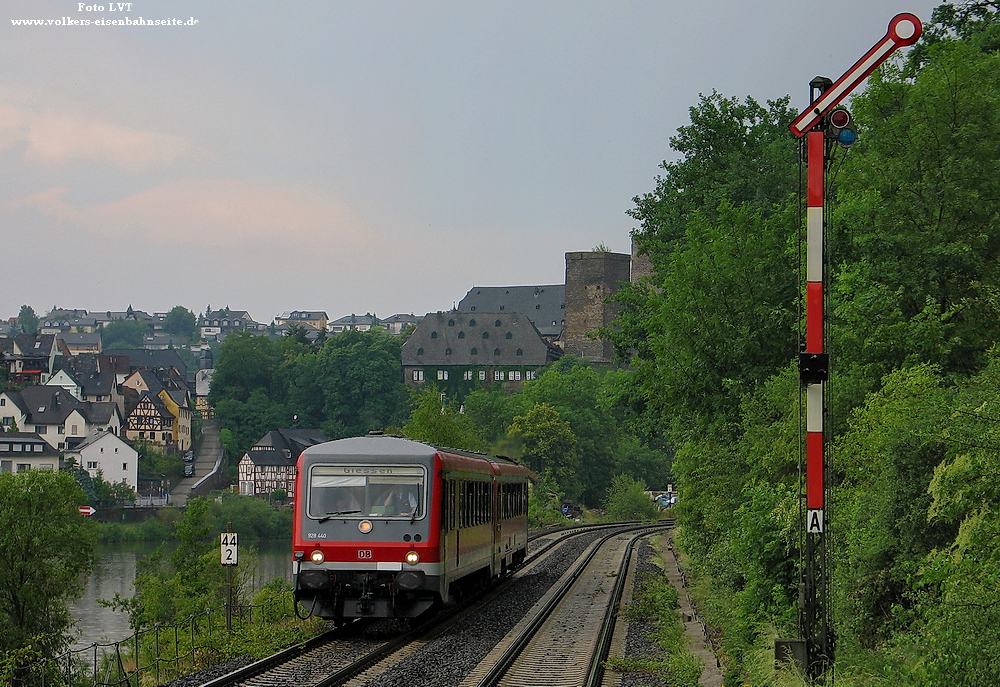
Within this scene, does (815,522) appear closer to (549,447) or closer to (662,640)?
(662,640)

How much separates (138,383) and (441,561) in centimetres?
14593

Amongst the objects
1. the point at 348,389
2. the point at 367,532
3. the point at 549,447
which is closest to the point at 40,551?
the point at 367,532

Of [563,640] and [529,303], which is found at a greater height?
[529,303]

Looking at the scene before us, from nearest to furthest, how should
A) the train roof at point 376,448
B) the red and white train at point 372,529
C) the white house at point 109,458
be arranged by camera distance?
the red and white train at point 372,529, the train roof at point 376,448, the white house at point 109,458

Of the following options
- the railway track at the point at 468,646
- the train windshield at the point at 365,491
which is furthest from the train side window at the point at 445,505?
the railway track at the point at 468,646

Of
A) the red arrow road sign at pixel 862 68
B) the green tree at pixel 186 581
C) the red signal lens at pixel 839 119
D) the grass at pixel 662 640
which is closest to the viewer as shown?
the red arrow road sign at pixel 862 68

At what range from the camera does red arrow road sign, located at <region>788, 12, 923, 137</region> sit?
9984 millimetres

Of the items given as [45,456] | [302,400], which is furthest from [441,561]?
[302,400]

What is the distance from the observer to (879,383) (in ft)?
55.2

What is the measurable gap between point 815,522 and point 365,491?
896 centimetres

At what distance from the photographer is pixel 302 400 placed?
144625 mm

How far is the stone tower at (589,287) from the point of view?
470ft

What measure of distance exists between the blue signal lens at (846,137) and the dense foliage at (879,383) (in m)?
0.79

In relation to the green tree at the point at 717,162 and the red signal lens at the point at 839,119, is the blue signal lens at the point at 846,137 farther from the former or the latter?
the green tree at the point at 717,162
